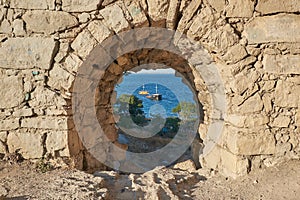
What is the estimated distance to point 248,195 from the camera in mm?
2838

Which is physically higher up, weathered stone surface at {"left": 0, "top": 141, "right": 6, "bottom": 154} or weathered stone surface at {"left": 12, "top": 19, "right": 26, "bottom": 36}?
weathered stone surface at {"left": 12, "top": 19, "right": 26, "bottom": 36}

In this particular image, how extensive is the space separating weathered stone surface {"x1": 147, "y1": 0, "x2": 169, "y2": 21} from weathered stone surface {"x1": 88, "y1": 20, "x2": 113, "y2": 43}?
544mm

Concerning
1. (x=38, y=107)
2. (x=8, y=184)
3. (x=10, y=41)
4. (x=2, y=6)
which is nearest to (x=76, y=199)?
(x=8, y=184)

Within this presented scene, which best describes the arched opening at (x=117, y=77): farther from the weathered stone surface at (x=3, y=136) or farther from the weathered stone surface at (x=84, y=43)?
the weathered stone surface at (x=3, y=136)

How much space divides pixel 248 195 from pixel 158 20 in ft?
7.35

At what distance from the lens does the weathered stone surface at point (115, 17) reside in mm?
3059

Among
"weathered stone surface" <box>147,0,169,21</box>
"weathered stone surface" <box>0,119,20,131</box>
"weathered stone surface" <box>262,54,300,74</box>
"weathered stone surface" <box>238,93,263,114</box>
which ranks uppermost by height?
"weathered stone surface" <box>147,0,169,21</box>

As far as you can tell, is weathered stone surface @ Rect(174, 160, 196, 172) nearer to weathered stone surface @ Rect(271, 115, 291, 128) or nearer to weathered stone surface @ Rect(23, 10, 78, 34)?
weathered stone surface @ Rect(271, 115, 291, 128)

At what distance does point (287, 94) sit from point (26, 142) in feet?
10.5

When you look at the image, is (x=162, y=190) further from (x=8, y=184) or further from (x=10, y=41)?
(x=10, y=41)

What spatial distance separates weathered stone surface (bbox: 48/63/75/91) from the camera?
122 inches

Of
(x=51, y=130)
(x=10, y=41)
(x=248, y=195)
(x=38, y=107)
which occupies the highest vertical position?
(x=10, y=41)

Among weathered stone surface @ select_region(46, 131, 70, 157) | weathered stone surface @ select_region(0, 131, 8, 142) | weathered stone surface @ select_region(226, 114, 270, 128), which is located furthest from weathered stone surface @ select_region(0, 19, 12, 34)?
weathered stone surface @ select_region(226, 114, 270, 128)

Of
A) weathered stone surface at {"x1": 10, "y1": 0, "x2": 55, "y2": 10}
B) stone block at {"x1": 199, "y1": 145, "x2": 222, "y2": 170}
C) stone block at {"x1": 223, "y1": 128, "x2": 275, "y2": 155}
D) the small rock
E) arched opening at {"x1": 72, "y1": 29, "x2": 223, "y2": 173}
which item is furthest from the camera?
stone block at {"x1": 199, "y1": 145, "x2": 222, "y2": 170}
